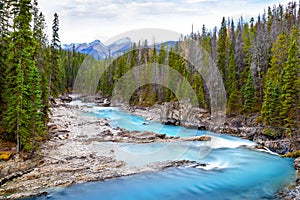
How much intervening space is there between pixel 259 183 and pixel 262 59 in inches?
1413

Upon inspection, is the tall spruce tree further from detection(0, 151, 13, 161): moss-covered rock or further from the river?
the river

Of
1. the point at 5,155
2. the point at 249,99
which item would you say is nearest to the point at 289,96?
the point at 249,99

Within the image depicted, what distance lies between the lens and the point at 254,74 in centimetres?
4672

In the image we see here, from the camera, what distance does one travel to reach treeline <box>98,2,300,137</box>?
29453 mm

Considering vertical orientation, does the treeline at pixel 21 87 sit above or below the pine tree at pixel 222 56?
below

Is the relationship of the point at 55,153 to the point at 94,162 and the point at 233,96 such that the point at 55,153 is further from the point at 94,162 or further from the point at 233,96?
the point at 233,96

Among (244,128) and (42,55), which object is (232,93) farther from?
(42,55)

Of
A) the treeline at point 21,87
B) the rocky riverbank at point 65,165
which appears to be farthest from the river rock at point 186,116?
the treeline at point 21,87

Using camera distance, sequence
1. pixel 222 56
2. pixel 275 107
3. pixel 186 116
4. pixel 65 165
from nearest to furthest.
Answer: pixel 65 165
pixel 275 107
pixel 186 116
pixel 222 56

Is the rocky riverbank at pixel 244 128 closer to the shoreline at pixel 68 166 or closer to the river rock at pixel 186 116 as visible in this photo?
the river rock at pixel 186 116

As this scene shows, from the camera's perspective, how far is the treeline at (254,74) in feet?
96.6

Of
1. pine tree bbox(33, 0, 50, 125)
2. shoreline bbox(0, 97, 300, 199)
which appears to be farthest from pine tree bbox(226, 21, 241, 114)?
pine tree bbox(33, 0, 50, 125)

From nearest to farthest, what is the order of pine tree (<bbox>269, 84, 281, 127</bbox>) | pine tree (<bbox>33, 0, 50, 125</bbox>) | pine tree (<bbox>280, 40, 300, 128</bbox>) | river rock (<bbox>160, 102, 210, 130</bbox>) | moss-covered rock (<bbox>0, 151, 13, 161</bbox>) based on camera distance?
moss-covered rock (<bbox>0, 151, 13, 161</bbox>)
pine tree (<bbox>33, 0, 50, 125</bbox>)
pine tree (<bbox>280, 40, 300, 128</bbox>)
pine tree (<bbox>269, 84, 281, 127</bbox>)
river rock (<bbox>160, 102, 210, 130</bbox>)

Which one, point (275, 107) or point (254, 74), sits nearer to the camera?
point (275, 107)
